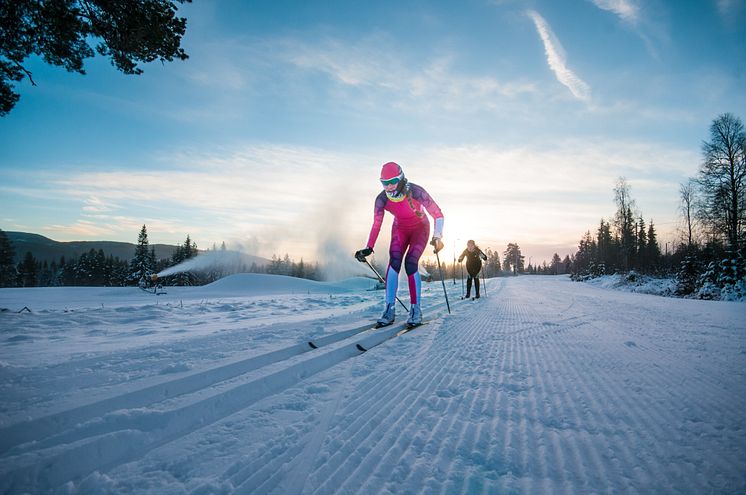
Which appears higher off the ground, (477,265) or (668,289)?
(477,265)

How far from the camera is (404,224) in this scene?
5324mm

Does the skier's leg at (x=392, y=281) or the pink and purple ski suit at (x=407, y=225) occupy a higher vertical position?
the pink and purple ski suit at (x=407, y=225)

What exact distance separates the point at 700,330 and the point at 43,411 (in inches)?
246

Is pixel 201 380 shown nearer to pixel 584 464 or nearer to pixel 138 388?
pixel 138 388

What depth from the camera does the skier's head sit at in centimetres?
502

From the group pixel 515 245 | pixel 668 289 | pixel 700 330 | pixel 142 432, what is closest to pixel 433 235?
pixel 700 330

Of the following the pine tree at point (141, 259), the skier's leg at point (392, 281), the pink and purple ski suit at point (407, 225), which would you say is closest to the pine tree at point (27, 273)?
the pine tree at point (141, 259)

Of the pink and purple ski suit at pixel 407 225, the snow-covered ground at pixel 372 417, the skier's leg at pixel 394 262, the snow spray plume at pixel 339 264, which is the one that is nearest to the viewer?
the snow-covered ground at pixel 372 417

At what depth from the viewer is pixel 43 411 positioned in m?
1.55

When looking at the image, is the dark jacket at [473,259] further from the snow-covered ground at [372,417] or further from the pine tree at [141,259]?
the pine tree at [141,259]

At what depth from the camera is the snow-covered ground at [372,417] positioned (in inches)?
44.1

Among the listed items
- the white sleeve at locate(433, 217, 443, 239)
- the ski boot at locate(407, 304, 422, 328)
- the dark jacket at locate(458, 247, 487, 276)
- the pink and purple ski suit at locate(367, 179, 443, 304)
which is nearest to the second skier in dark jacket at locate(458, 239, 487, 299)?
the dark jacket at locate(458, 247, 487, 276)

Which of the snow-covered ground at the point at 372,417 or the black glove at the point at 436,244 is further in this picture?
the black glove at the point at 436,244

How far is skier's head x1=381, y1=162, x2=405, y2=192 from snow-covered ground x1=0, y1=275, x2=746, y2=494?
277 centimetres
